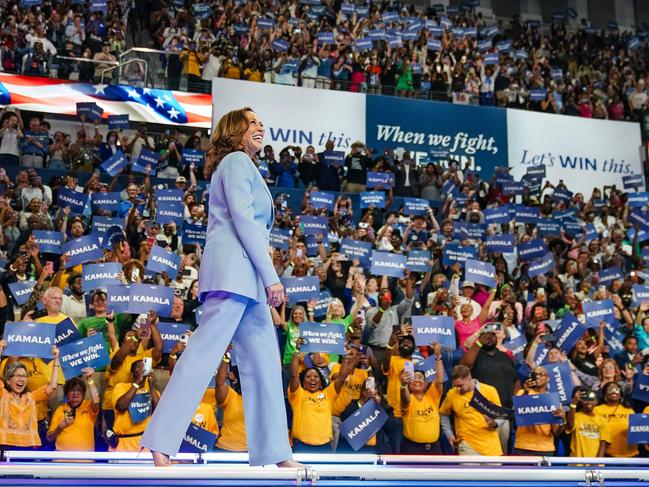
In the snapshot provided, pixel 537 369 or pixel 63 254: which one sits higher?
pixel 63 254

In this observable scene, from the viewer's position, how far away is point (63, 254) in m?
7.73

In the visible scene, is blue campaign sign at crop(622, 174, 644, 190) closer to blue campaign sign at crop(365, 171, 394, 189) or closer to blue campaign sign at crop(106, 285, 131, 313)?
blue campaign sign at crop(365, 171, 394, 189)

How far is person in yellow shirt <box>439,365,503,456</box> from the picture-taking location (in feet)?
21.3

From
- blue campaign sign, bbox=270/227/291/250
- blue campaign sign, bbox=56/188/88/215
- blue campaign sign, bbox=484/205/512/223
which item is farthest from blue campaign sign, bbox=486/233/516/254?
blue campaign sign, bbox=56/188/88/215

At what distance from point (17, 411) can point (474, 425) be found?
11.1 feet

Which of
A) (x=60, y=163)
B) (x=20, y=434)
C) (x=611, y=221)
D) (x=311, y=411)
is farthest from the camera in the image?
(x=611, y=221)

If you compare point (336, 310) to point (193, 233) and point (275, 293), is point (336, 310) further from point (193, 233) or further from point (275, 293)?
point (275, 293)

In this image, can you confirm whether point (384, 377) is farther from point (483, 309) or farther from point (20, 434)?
point (20, 434)

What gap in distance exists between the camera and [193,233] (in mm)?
9391

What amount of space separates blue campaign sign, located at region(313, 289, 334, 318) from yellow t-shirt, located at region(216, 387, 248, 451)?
1.86 m

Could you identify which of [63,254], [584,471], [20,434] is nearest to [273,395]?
[584,471]

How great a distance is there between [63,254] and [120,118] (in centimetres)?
443

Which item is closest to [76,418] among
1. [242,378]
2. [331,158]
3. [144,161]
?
[242,378]

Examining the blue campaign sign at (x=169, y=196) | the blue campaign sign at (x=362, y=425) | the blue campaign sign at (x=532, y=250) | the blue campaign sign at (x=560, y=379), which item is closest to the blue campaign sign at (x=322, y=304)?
the blue campaign sign at (x=362, y=425)
